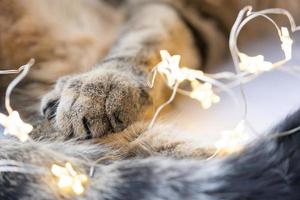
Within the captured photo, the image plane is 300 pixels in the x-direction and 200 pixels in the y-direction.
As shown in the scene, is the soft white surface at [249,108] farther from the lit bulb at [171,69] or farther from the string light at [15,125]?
the string light at [15,125]

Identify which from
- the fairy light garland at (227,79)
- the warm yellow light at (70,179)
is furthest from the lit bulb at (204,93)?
the warm yellow light at (70,179)

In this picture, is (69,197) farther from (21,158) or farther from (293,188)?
(293,188)

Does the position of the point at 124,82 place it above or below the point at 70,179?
above

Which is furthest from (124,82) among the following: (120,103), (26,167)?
(26,167)

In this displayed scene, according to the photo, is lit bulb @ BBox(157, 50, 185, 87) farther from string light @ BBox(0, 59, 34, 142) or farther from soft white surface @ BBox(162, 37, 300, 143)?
string light @ BBox(0, 59, 34, 142)

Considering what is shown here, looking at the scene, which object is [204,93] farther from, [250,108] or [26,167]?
[26,167]

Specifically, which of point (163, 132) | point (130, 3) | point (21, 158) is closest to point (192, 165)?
point (163, 132)
